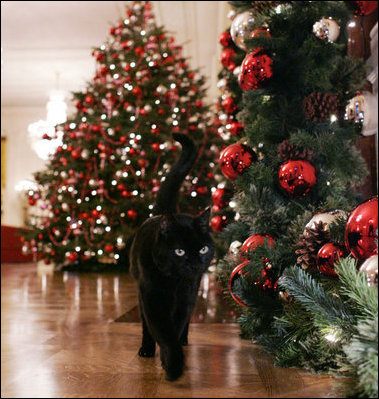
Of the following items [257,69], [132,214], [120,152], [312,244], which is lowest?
[312,244]

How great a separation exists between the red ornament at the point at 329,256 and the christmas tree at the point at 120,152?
10.1 ft

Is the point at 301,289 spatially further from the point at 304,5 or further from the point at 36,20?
the point at 36,20

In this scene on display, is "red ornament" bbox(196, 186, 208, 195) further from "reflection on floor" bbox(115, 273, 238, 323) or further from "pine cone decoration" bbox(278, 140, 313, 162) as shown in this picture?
"pine cone decoration" bbox(278, 140, 313, 162)

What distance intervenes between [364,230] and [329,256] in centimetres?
23

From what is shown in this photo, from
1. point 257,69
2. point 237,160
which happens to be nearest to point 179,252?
point 237,160

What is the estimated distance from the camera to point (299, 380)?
1.15 m

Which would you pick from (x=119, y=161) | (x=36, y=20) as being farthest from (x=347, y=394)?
(x=36, y=20)

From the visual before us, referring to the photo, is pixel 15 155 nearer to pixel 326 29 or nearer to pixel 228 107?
pixel 228 107

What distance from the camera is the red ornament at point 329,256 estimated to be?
3.97ft

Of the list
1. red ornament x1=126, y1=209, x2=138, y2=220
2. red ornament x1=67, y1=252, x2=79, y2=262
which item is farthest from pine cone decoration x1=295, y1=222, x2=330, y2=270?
red ornament x1=67, y1=252, x2=79, y2=262

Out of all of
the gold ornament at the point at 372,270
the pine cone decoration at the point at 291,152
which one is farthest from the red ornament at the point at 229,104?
the gold ornament at the point at 372,270

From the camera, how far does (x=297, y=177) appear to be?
1.59 meters

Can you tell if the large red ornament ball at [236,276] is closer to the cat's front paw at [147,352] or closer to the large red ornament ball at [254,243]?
the large red ornament ball at [254,243]

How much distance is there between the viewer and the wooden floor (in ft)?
3.61
